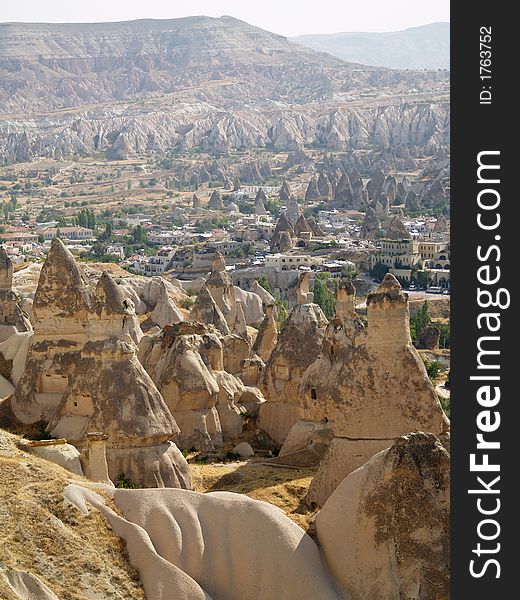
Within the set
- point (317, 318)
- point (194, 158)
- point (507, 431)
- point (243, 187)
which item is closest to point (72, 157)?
point (194, 158)

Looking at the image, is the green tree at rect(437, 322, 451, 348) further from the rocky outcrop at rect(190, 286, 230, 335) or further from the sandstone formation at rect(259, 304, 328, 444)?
the sandstone formation at rect(259, 304, 328, 444)

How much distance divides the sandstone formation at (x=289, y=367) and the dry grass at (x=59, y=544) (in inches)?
352

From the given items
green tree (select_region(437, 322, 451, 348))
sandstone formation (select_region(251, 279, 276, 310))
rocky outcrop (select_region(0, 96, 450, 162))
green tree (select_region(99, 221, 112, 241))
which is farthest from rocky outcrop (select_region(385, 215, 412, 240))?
rocky outcrop (select_region(0, 96, 450, 162))

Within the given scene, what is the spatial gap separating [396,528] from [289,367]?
373 inches

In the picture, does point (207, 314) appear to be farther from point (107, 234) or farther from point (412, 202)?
point (412, 202)

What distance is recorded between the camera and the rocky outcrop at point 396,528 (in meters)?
10.9

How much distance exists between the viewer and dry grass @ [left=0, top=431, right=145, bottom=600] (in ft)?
34.1

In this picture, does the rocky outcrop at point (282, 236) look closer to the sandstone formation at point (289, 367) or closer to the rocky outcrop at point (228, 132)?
the sandstone formation at point (289, 367)

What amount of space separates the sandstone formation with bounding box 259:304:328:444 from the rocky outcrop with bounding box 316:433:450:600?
859 cm

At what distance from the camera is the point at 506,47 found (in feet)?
33.7

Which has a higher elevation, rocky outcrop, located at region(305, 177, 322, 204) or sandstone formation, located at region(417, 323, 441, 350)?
sandstone formation, located at region(417, 323, 441, 350)

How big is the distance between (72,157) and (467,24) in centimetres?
16436

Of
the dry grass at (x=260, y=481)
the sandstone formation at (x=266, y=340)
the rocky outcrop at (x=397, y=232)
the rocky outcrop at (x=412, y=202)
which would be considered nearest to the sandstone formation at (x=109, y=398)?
the dry grass at (x=260, y=481)

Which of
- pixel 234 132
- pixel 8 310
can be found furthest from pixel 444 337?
pixel 234 132
